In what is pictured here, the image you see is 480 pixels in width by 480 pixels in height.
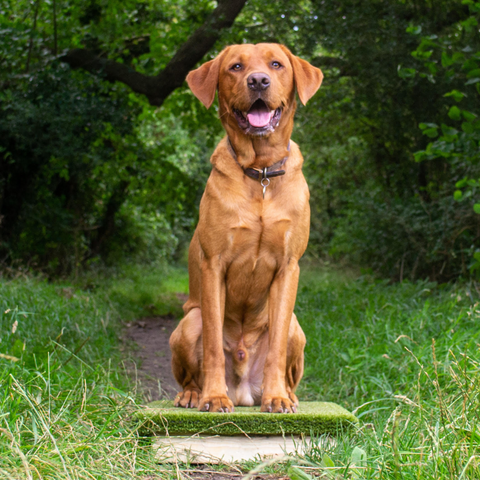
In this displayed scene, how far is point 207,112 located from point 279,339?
27.3ft

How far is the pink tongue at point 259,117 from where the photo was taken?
302cm

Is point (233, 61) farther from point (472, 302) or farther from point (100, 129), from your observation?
point (100, 129)

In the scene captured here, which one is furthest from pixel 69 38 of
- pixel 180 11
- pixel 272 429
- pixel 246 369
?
pixel 272 429

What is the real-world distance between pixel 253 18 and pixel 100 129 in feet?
11.3

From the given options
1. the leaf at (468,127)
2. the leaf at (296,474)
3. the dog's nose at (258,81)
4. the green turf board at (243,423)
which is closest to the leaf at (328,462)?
the leaf at (296,474)

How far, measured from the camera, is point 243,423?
272 cm

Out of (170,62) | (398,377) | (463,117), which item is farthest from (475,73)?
(170,62)

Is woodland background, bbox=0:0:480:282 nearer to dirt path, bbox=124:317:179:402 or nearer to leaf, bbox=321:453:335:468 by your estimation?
dirt path, bbox=124:317:179:402

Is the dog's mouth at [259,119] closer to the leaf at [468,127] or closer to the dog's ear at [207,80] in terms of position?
the dog's ear at [207,80]

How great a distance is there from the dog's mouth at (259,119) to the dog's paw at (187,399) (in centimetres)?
153

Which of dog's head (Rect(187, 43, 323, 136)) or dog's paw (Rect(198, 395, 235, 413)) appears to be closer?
dog's paw (Rect(198, 395, 235, 413))

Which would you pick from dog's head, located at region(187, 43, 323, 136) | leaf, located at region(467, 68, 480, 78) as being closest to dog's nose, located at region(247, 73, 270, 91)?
dog's head, located at region(187, 43, 323, 136)

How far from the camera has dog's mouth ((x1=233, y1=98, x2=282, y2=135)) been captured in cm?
302

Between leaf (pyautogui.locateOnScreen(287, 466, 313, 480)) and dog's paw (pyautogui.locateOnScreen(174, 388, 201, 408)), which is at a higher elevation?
leaf (pyautogui.locateOnScreen(287, 466, 313, 480))
